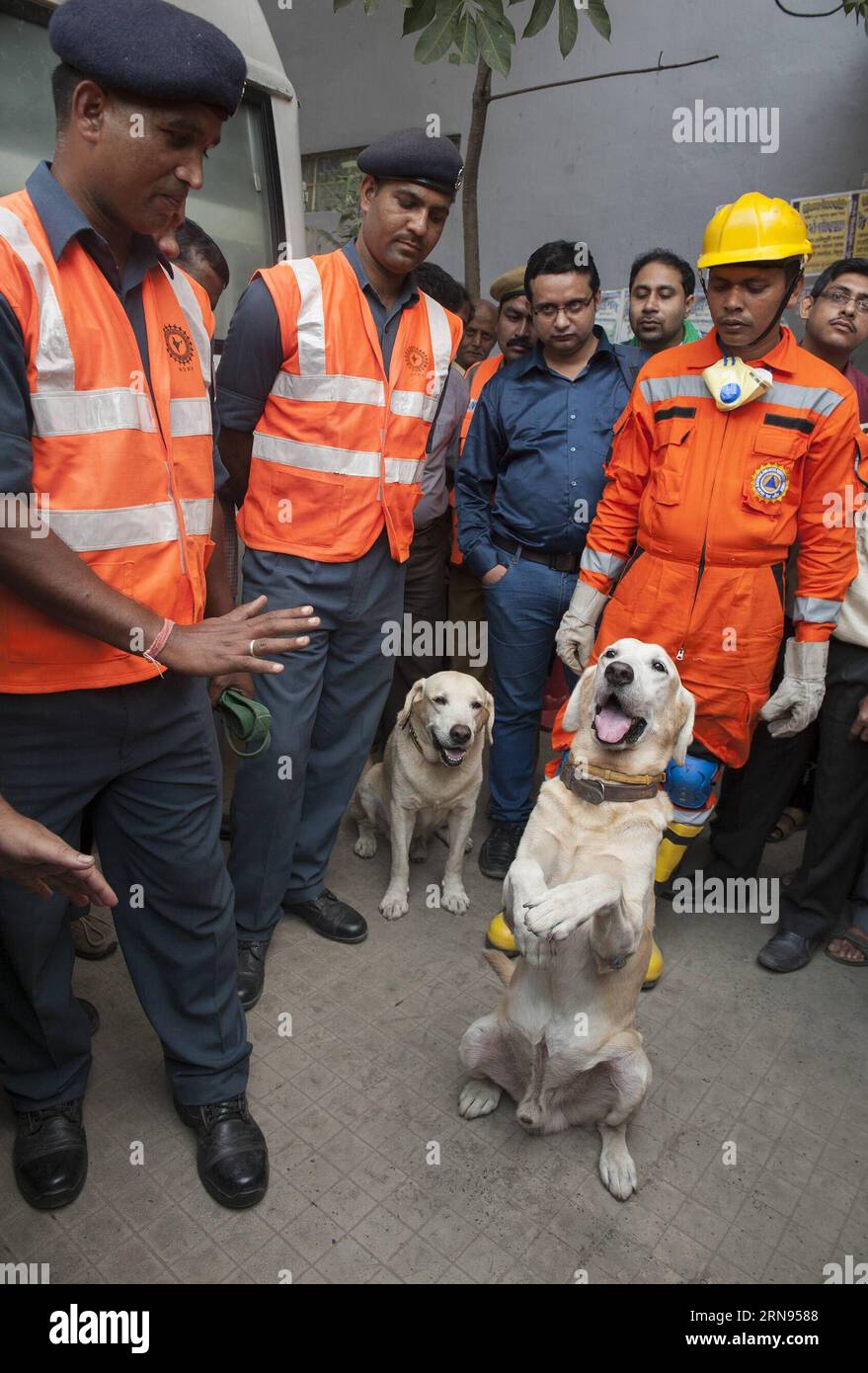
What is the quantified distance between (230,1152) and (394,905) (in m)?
1.33

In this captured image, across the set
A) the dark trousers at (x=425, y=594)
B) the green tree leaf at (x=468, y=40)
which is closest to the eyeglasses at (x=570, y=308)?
the dark trousers at (x=425, y=594)

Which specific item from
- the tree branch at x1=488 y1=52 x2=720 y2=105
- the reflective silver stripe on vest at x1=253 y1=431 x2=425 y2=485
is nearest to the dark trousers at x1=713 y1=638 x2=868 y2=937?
the reflective silver stripe on vest at x1=253 y1=431 x2=425 y2=485

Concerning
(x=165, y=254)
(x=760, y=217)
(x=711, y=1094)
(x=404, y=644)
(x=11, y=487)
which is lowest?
(x=711, y=1094)

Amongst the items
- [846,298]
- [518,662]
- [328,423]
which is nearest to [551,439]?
[518,662]

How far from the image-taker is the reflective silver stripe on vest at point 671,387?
2.86 m

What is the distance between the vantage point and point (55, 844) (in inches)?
56.7

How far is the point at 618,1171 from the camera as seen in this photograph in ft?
A: 7.48

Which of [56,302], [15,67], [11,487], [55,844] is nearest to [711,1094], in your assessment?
[55,844]

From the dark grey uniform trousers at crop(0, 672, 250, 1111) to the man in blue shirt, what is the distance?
1769mm

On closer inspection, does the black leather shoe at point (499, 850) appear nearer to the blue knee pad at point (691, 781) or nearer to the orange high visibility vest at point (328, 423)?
the blue knee pad at point (691, 781)

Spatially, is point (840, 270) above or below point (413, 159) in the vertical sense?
below

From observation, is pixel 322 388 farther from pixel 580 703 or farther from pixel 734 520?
pixel 734 520

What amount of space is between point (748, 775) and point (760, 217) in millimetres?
2020

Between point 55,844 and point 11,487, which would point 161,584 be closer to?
point 11,487
